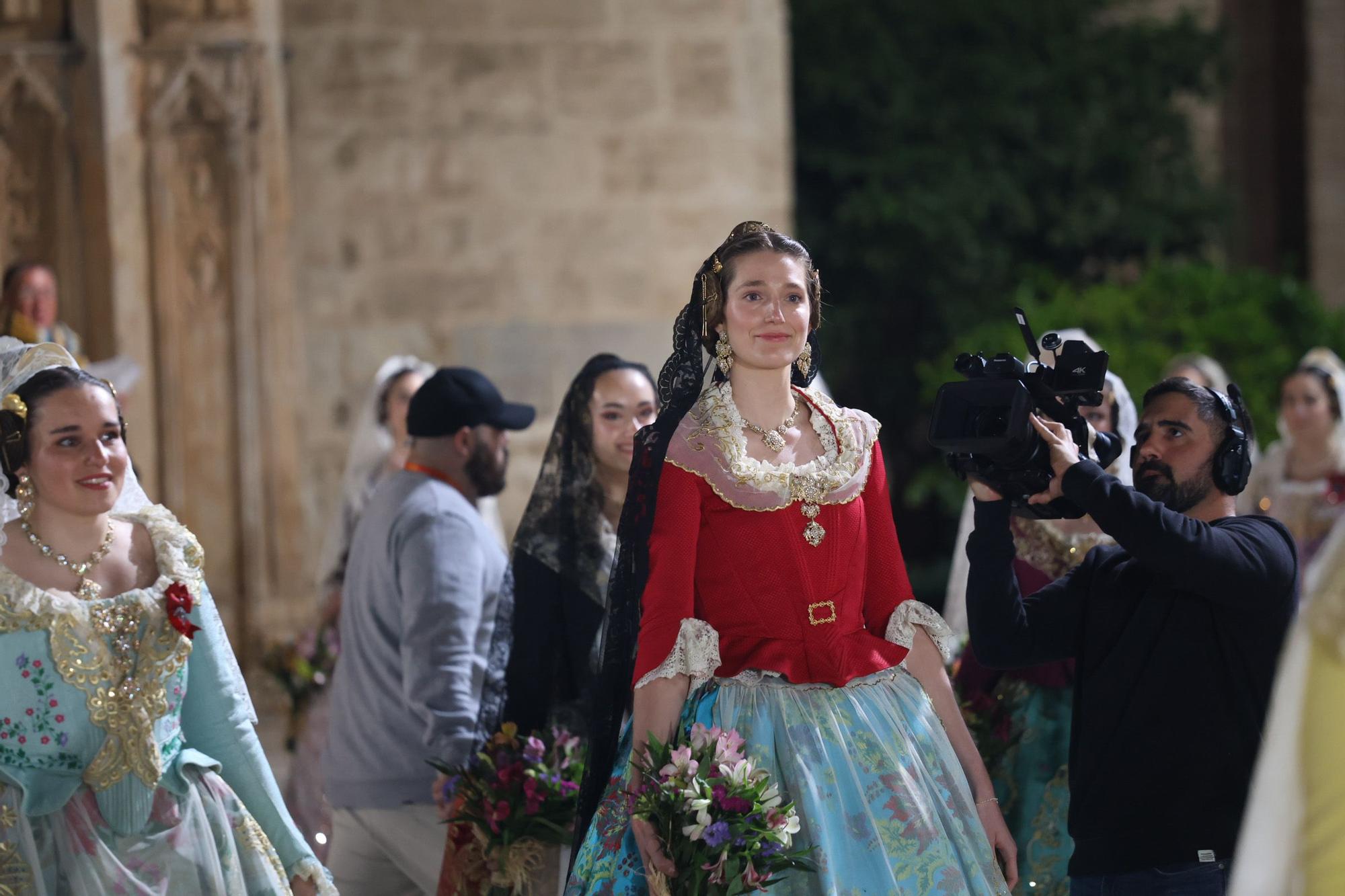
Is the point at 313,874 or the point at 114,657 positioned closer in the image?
the point at 114,657


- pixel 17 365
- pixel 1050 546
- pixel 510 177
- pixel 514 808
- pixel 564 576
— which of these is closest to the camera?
pixel 17 365

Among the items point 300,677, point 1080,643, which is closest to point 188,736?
point 1080,643

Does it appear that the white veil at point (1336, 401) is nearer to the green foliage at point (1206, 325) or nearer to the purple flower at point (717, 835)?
the green foliage at point (1206, 325)

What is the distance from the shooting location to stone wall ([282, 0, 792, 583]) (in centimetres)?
812

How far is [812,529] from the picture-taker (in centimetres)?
349

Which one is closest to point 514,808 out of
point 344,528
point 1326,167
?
point 344,528

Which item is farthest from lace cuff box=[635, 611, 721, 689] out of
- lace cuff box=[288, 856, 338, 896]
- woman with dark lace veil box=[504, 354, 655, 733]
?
woman with dark lace veil box=[504, 354, 655, 733]

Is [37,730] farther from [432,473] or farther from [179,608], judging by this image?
[432,473]

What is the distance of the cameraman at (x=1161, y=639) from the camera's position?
3.39 metres

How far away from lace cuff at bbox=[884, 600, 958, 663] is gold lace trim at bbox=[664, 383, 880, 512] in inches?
10.3

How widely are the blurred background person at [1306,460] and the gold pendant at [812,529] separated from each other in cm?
473

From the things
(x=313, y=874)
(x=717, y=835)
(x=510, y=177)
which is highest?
(x=510, y=177)
